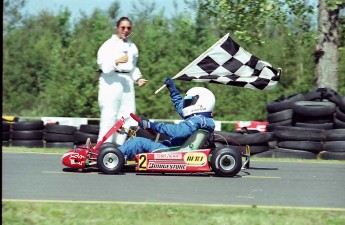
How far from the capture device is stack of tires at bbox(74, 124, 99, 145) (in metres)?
13.9

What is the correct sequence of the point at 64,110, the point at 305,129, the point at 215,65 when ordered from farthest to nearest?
the point at 64,110 → the point at 305,129 → the point at 215,65

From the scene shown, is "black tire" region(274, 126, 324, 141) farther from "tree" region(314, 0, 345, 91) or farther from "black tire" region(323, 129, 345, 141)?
"tree" region(314, 0, 345, 91)

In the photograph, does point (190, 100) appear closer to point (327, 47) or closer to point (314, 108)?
point (314, 108)

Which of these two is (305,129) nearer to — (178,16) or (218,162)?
(218,162)

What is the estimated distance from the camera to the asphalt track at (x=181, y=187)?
7.85 metres

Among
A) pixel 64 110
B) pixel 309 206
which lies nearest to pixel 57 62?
pixel 64 110

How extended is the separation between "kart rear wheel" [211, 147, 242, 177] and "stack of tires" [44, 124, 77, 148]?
5021 millimetres

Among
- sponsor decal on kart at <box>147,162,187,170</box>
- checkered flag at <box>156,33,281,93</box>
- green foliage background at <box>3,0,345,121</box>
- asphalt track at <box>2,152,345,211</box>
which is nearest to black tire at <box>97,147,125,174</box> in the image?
asphalt track at <box>2,152,345,211</box>

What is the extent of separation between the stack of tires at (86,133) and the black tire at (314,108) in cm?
343

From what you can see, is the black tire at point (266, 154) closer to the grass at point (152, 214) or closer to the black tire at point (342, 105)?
the black tire at point (342, 105)

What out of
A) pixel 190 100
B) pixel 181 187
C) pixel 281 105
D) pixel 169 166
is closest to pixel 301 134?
pixel 281 105

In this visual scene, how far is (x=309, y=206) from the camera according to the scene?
303 inches

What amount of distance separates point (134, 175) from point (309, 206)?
107 inches

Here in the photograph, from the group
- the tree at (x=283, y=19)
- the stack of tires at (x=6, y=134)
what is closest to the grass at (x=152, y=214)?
the stack of tires at (x=6, y=134)
